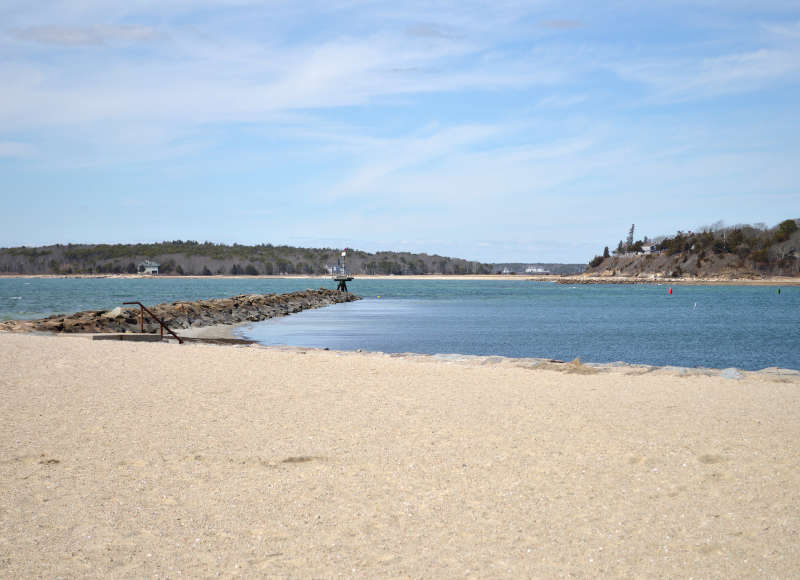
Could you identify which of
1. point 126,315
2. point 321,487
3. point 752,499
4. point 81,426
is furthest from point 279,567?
point 126,315

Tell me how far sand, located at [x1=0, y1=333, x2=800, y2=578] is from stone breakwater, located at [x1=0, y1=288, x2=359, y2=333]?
1326 centimetres

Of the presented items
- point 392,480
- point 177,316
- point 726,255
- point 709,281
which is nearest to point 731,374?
point 392,480

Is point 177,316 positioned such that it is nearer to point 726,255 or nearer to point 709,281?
point 709,281

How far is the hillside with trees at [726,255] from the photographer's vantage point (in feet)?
492

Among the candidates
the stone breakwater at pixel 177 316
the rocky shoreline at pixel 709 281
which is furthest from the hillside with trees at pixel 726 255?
the stone breakwater at pixel 177 316

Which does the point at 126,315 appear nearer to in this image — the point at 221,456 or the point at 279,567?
the point at 221,456

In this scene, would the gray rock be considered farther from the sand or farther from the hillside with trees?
the hillside with trees

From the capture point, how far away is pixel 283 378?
1303cm

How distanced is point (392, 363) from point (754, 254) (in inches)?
6127

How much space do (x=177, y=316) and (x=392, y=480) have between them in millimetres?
28040

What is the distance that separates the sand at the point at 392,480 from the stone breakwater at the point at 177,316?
43.5 feet

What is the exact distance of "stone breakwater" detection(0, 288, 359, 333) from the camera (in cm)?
2437

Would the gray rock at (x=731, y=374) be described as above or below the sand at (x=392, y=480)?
below

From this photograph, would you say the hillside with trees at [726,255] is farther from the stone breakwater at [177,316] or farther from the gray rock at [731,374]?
the gray rock at [731,374]
